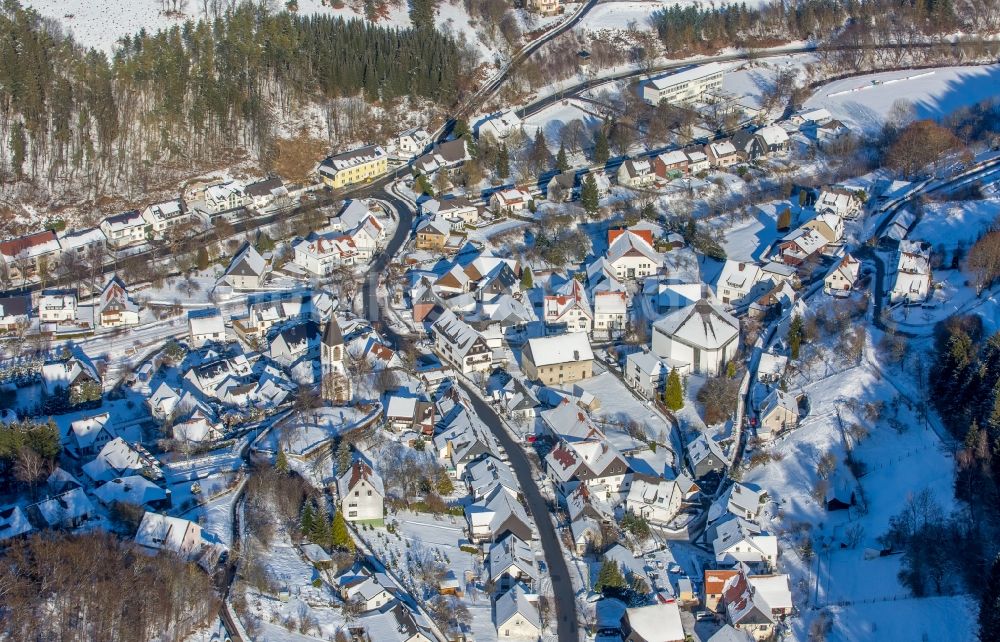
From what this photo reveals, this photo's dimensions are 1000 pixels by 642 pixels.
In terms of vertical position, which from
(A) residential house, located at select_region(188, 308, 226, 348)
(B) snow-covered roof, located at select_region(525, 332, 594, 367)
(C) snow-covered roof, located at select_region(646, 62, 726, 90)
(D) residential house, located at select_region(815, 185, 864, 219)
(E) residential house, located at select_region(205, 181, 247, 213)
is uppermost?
(C) snow-covered roof, located at select_region(646, 62, 726, 90)

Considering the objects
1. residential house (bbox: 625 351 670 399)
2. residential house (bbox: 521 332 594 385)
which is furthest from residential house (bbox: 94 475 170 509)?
residential house (bbox: 625 351 670 399)

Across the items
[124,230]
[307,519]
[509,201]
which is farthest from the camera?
[509,201]

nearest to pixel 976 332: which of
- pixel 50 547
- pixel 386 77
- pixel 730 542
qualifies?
pixel 730 542

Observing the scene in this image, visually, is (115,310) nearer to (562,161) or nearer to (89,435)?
(89,435)

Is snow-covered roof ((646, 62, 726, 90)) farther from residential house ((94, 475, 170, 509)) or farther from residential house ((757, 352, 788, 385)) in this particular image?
residential house ((94, 475, 170, 509))

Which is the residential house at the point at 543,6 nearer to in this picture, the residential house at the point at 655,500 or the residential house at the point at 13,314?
the residential house at the point at 13,314

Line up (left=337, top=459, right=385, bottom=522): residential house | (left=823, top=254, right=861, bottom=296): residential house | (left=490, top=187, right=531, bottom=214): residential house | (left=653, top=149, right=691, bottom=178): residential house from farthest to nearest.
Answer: (left=653, top=149, right=691, bottom=178): residential house < (left=490, top=187, right=531, bottom=214): residential house < (left=823, top=254, right=861, bottom=296): residential house < (left=337, top=459, right=385, bottom=522): residential house

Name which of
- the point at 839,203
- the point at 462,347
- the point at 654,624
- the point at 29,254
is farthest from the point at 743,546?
the point at 29,254
